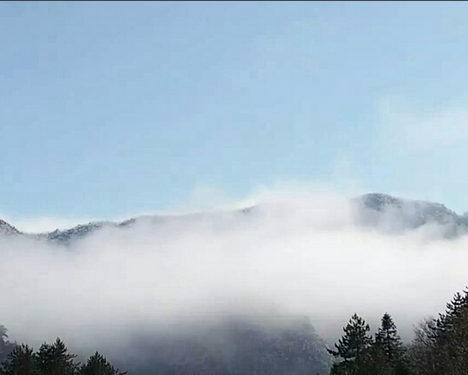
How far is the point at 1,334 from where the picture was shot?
103 meters

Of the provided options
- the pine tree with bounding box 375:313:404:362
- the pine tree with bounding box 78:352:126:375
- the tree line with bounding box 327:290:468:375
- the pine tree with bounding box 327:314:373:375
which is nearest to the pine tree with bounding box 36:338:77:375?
the pine tree with bounding box 78:352:126:375

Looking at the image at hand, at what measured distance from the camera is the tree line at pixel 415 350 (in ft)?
161

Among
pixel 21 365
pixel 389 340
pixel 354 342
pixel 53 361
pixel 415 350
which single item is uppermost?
pixel 389 340

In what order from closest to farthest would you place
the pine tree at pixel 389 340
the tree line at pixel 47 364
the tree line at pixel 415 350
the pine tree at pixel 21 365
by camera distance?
the tree line at pixel 415 350 < the pine tree at pixel 21 365 < the tree line at pixel 47 364 < the pine tree at pixel 389 340

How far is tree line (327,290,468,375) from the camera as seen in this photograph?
4912 centimetres

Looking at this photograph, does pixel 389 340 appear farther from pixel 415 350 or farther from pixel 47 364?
pixel 47 364

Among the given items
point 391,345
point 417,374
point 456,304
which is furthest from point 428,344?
point 391,345

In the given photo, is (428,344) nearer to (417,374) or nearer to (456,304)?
(417,374)

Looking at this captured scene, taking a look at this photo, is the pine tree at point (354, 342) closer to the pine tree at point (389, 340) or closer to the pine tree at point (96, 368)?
the pine tree at point (389, 340)

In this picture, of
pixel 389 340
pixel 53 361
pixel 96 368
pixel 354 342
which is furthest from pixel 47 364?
pixel 389 340

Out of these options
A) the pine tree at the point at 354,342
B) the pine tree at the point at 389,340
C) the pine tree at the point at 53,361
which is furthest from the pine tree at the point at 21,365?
the pine tree at the point at 389,340

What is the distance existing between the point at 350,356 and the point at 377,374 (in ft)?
53.8

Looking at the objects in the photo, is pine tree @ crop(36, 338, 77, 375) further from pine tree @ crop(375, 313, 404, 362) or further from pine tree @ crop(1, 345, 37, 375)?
pine tree @ crop(375, 313, 404, 362)

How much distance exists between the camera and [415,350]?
58.1 metres
